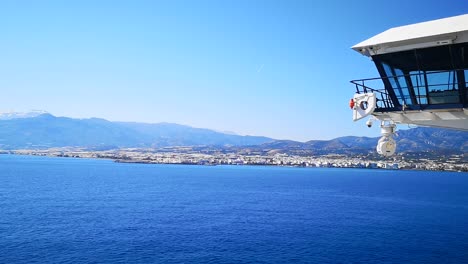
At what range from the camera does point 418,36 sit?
13.8m

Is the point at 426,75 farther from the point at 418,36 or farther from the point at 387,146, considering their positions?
the point at 387,146

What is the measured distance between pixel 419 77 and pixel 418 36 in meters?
2.08

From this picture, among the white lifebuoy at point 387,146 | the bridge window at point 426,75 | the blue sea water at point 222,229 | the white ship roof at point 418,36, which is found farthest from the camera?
the blue sea water at point 222,229

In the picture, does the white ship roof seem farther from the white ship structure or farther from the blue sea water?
the blue sea water

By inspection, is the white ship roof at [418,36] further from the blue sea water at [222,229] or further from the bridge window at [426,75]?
the blue sea water at [222,229]

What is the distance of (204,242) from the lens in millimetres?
59188

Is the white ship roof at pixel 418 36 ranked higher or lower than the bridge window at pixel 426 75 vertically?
higher

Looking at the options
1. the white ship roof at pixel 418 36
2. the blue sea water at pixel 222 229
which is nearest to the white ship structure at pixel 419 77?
the white ship roof at pixel 418 36

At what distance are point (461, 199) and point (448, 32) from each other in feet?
454

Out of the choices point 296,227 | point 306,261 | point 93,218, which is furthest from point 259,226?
point 93,218

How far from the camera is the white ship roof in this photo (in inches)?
524

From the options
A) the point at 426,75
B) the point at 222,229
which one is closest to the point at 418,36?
the point at 426,75

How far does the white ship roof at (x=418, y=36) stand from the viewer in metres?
13.3

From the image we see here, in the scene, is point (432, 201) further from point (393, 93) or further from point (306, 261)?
point (393, 93)
